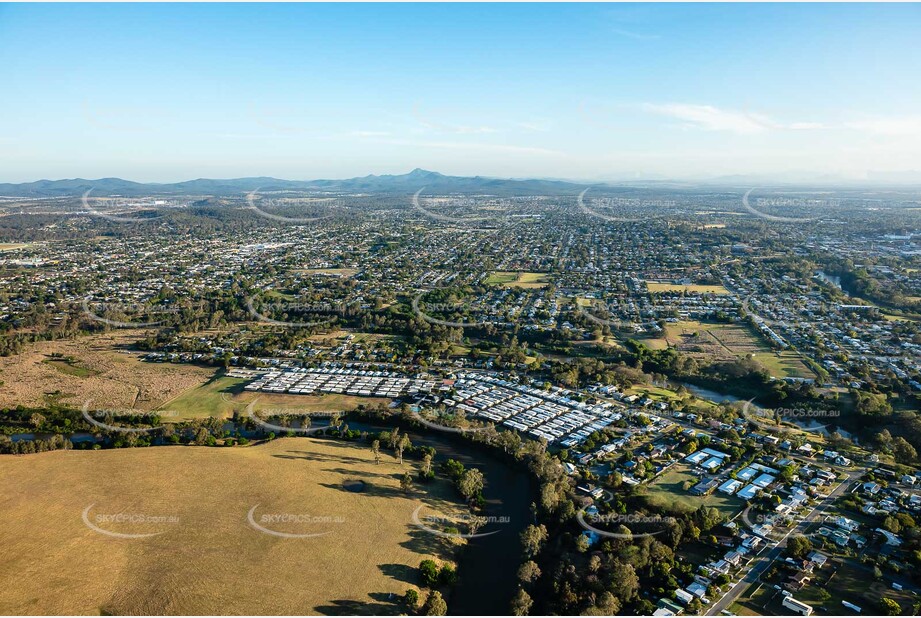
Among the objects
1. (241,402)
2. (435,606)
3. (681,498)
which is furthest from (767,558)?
(241,402)

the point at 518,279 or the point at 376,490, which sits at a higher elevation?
the point at 518,279

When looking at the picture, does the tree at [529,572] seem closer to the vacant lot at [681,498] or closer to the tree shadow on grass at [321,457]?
the vacant lot at [681,498]

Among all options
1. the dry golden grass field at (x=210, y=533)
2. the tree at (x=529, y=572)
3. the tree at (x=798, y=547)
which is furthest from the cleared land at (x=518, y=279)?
the tree at (x=529, y=572)

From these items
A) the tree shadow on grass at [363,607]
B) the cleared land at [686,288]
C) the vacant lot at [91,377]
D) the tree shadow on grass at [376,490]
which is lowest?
the tree shadow on grass at [363,607]

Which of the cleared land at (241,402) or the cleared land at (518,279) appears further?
the cleared land at (518,279)

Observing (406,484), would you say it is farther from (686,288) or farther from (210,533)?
(686,288)

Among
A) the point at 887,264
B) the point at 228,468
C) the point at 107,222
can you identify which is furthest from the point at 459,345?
the point at 107,222
